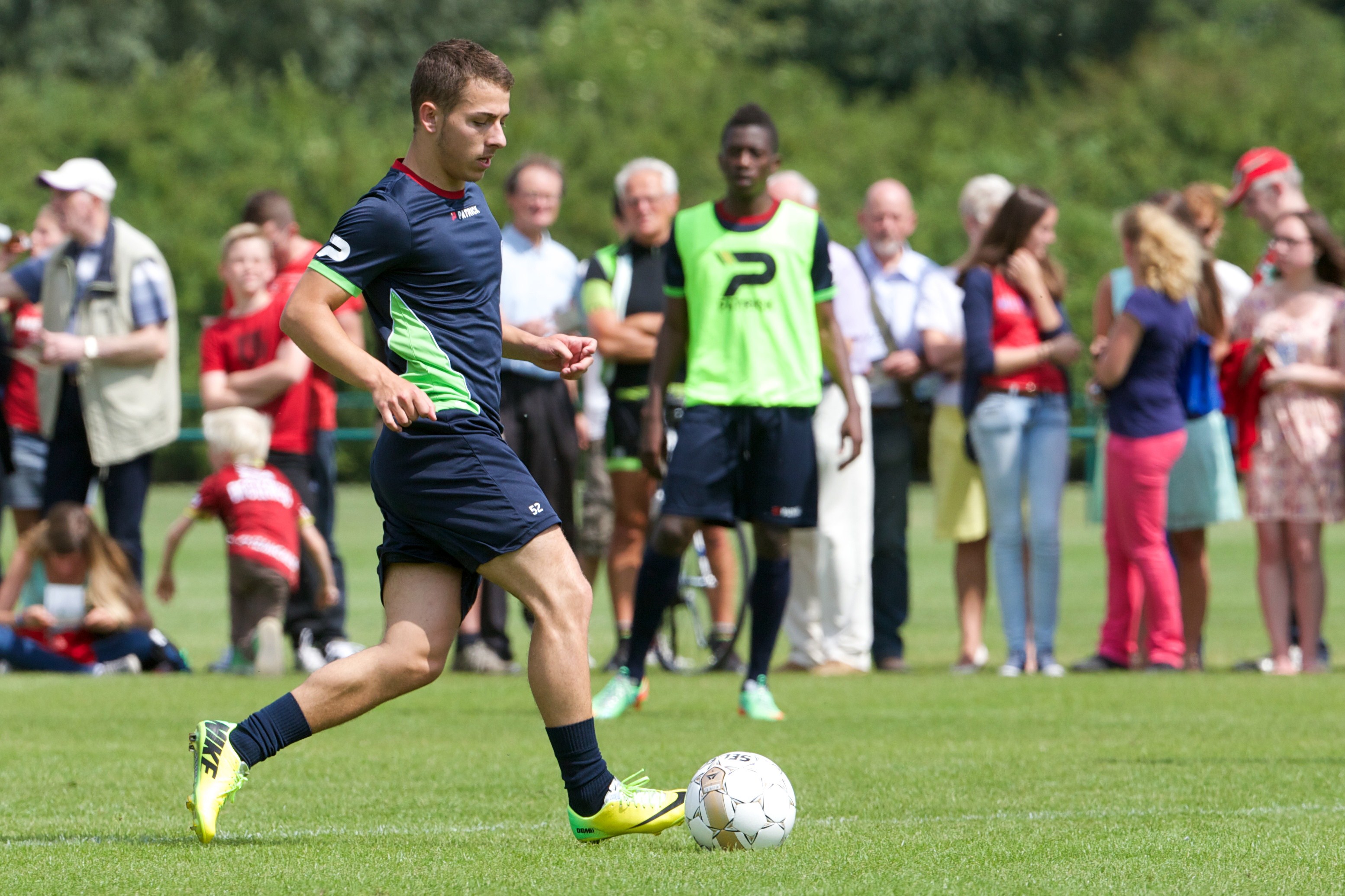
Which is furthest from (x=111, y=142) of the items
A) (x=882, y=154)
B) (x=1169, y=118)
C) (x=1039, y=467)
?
(x=1039, y=467)

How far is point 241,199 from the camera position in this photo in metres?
33.1

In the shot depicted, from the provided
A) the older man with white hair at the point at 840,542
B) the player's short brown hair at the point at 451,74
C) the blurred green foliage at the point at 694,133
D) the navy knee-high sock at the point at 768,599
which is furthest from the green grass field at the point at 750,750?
the blurred green foliage at the point at 694,133

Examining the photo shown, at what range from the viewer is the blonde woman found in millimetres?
10633

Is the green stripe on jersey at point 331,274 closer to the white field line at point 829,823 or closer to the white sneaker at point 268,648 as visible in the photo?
the white field line at point 829,823

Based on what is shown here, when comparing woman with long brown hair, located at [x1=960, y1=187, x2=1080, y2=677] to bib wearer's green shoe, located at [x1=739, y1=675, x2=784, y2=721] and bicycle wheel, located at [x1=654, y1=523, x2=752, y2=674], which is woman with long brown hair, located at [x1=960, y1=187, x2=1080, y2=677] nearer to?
bicycle wheel, located at [x1=654, y1=523, x2=752, y2=674]

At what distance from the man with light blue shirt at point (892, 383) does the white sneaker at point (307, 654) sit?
121 inches

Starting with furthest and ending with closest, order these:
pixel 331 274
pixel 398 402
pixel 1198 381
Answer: pixel 1198 381 → pixel 331 274 → pixel 398 402

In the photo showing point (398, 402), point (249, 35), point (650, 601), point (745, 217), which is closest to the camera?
point (398, 402)

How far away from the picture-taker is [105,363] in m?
11.0

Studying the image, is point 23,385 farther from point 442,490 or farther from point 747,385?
point 442,490

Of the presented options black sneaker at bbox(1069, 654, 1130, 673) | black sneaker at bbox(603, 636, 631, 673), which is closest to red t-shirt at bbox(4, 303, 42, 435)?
black sneaker at bbox(603, 636, 631, 673)

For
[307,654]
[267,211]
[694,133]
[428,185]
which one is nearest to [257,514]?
[307,654]

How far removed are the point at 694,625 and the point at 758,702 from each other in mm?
3110

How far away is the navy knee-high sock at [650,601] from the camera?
8414mm
